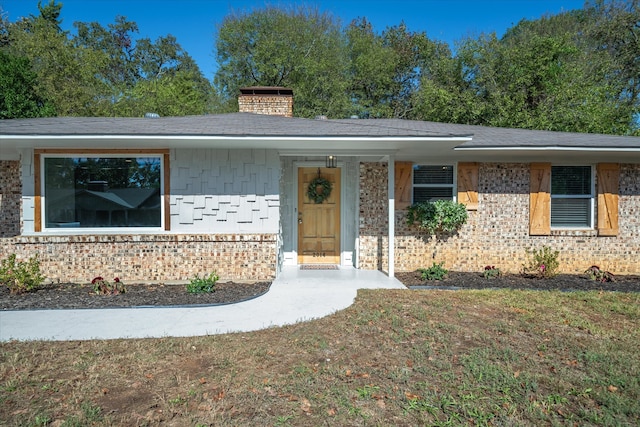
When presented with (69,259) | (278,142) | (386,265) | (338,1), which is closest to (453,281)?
(386,265)

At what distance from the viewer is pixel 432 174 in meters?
7.84

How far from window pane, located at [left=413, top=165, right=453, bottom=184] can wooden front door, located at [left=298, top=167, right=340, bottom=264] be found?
1.63 meters

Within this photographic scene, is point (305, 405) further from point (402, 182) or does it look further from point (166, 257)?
point (402, 182)

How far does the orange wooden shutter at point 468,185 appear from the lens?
763cm

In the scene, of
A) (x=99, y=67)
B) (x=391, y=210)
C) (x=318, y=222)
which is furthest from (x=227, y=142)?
(x=99, y=67)

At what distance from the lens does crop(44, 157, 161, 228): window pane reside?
684 cm

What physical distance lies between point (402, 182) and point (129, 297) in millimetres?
5291

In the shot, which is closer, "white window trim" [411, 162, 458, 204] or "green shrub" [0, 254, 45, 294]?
"green shrub" [0, 254, 45, 294]

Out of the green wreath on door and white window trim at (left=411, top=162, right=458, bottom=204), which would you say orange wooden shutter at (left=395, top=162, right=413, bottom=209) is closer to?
white window trim at (left=411, top=162, right=458, bottom=204)

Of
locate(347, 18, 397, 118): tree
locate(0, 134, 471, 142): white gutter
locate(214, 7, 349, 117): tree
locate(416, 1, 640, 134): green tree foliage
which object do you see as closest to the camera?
locate(0, 134, 471, 142): white gutter

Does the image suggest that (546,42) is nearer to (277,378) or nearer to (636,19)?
(636,19)

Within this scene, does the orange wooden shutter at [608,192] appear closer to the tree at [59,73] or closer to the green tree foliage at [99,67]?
the green tree foliage at [99,67]

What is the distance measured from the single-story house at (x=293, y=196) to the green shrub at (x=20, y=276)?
1.55 ft

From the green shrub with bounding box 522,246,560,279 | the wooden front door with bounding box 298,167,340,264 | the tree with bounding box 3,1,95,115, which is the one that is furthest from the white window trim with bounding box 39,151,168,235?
the tree with bounding box 3,1,95,115
